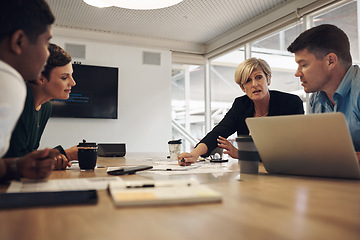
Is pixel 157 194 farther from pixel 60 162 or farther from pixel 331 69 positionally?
pixel 331 69

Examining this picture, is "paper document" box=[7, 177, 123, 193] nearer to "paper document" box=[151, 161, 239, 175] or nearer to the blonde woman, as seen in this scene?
"paper document" box=[151, 161, 239, 175]

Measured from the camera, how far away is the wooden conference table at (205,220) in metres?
0.40

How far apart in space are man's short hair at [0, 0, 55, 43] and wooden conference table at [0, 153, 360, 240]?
21.0 inches

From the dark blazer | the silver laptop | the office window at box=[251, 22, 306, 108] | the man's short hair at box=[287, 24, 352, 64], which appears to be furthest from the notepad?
the office window at box=[251, 22, 306, 108]

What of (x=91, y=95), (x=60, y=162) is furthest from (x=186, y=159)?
(x=91, y=95)

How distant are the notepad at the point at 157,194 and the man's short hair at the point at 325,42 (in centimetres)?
135

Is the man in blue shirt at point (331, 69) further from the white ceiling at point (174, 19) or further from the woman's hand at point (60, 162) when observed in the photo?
the white ceiling at point (174, 19)

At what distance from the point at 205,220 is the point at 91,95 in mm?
4764

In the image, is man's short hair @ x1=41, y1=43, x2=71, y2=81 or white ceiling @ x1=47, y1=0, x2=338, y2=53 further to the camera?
white ceiling @ x1=47, y1=0, x2=338, y2=53

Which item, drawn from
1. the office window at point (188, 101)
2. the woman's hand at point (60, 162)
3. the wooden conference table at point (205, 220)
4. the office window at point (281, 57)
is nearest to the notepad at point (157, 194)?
the wooden conference table at point (205, 220)

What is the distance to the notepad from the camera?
575mm

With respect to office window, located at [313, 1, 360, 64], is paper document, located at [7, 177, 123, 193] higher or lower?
lower

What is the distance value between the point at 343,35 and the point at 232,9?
275 cm

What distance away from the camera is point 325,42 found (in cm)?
172
